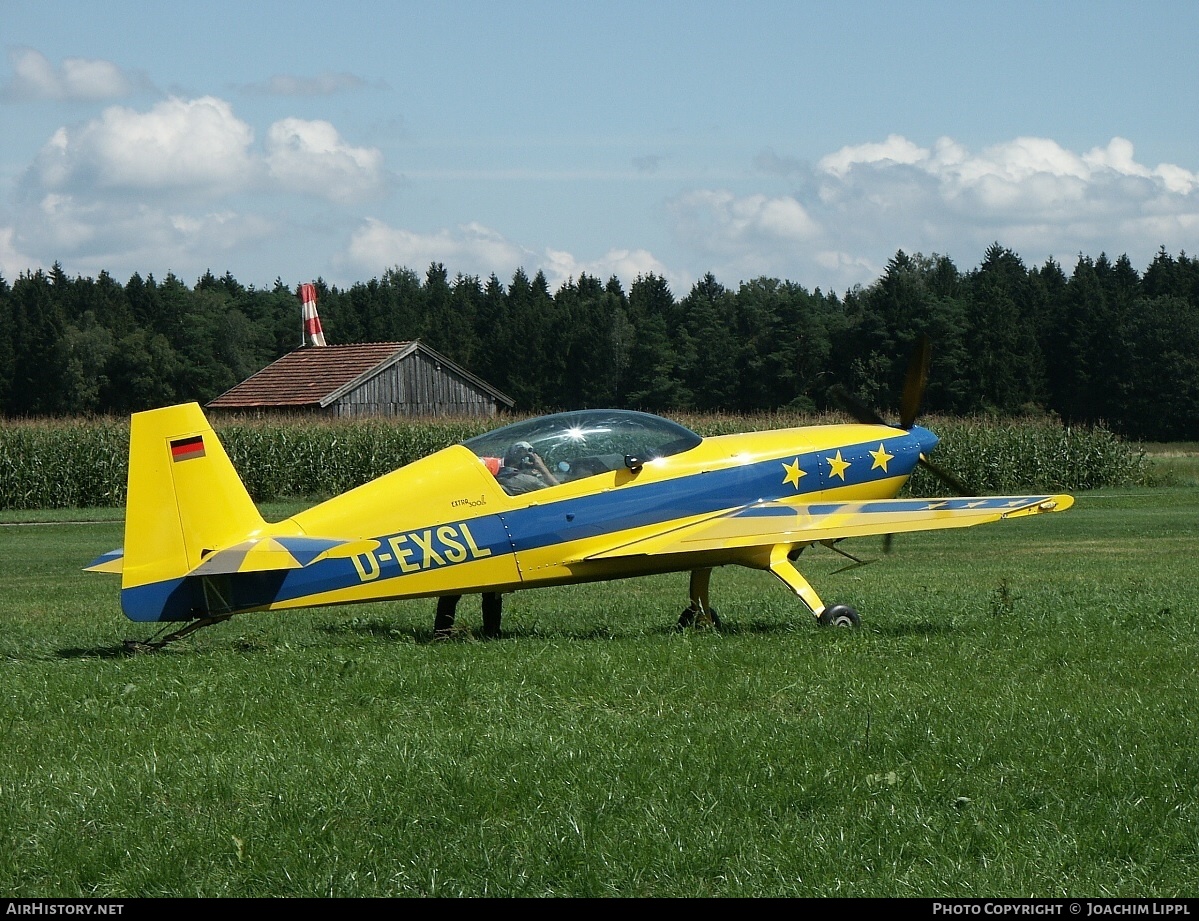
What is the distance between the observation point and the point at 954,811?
549 centimetres

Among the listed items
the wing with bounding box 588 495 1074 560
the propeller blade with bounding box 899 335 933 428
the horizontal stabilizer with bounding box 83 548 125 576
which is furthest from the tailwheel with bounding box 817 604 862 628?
the horizontal stabilizer with bounding box 83 548 125 576

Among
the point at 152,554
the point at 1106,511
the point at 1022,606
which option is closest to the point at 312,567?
the point at 152,554

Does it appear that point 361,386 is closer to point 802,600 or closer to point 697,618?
point 697,618

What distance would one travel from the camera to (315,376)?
49.3m

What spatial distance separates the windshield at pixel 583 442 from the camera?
10.5 m

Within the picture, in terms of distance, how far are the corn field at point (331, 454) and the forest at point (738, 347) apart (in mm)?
27942

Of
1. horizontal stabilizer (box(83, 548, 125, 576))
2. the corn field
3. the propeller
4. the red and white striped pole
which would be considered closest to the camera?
horizontal stabilizer (box(83, 548, 125, 576))

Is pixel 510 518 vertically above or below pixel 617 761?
above

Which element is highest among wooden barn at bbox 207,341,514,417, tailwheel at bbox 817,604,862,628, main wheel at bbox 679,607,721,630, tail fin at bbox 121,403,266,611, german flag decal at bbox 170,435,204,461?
wooden barn at bbox 207,341,514,417

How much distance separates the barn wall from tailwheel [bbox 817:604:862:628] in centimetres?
3714

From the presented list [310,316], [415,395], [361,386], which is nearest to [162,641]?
[361,386]

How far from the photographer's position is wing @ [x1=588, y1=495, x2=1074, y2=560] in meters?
10.6

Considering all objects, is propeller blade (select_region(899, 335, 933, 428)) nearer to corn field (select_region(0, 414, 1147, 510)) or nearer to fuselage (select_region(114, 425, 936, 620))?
fuselage (select_region(114, 425, 936, 620))

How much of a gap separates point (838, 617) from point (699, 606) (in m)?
1.24
